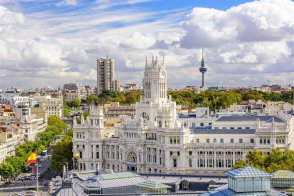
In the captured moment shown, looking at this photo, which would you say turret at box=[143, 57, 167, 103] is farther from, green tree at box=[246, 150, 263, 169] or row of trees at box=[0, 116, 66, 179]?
row of trees at box=[0, 116, 66, 179]

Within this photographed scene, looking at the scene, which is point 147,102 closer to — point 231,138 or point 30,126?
point 231,138

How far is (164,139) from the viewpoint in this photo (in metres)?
120

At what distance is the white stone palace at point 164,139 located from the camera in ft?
385

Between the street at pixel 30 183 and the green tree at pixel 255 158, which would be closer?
the green tree at pixel 255 158

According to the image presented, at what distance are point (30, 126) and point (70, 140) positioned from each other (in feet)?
175

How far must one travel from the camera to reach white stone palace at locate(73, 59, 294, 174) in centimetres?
11744

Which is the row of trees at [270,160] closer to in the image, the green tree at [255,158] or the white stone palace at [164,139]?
the green tree at [255,158]

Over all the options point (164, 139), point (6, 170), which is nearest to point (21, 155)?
point (6, 170)

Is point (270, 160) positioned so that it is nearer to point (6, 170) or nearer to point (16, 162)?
point (6, 170)

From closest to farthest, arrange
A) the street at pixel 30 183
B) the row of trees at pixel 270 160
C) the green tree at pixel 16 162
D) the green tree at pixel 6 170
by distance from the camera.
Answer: the row of trees at pixel 270 160 < the street at pixel 30 183 < the green tree at pixel 6 170 < the green tree at pixel 16 162

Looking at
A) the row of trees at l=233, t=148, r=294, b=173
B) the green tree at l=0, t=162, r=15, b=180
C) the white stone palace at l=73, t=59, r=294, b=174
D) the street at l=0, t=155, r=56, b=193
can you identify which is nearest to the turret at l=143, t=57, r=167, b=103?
the white stone palace at l=73, t=59, r=294, b=174

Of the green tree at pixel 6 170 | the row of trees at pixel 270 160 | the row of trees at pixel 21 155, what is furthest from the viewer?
the row of trees at pixel 21 155

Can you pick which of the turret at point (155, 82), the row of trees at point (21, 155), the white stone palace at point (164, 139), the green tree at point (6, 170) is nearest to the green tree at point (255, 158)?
the white stone palace at point (164, 139)

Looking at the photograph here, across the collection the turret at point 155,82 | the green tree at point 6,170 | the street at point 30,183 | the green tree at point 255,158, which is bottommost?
the street at point 30,183
